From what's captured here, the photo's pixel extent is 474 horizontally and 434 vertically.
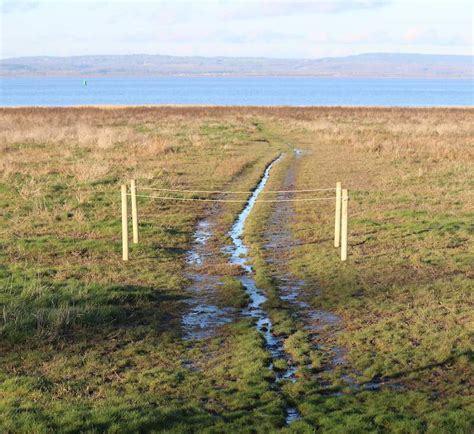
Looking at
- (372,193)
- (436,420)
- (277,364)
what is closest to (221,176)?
(372,193)

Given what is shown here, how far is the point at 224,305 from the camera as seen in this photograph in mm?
12391

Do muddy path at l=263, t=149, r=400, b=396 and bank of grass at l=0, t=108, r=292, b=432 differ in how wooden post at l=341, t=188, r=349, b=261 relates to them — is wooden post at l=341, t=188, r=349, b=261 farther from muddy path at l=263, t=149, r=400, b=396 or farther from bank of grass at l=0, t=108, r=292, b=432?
bank of grass at l=0, t=108, r=292, b=432

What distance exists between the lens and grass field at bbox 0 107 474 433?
813 centimetres

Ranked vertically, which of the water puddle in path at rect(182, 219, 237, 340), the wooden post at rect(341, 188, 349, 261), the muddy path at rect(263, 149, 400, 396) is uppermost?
the wooden post at rect(341, 188, 349, 261)

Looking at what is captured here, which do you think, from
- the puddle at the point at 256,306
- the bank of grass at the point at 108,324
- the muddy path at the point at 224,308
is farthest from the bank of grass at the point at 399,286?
the bank of grass at the point at 108,324

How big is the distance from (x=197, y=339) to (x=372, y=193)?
14.2 m

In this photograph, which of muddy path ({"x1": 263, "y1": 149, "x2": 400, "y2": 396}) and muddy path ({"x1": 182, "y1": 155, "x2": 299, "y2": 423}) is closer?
muddy path ({"x1": 263, "y1": 149, "x2": 400, "y2": 396})

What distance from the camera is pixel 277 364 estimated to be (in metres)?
9.55

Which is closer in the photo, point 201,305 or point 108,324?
point 108,324

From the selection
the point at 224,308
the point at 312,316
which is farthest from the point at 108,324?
the point at 312,316

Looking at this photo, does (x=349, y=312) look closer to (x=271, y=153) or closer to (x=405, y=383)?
(x=405, y=383)

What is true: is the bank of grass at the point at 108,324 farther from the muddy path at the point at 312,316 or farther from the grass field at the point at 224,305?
the muddy path at the point at 312,316

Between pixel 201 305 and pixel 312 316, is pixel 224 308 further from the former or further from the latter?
pixel 312 316

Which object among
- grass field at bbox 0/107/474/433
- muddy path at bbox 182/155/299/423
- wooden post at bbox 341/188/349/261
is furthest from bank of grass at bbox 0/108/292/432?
wooden post at bbox 341/188/349/261
